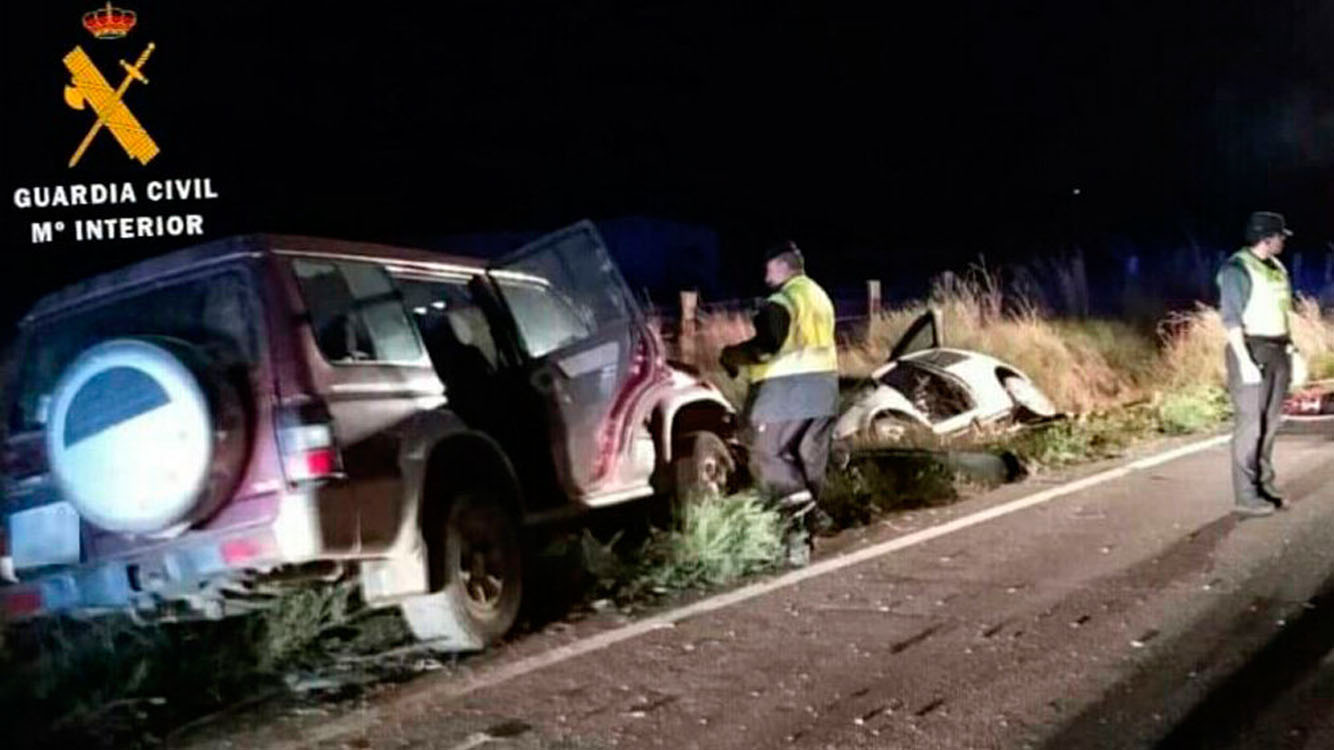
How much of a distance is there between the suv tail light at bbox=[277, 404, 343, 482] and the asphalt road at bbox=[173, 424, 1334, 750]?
856 millimetres

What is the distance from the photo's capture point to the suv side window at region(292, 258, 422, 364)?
Result: 6.38 metres

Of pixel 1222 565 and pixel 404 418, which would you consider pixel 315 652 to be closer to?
pixel 404 418

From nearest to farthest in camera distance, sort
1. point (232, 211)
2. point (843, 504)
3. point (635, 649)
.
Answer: point (635, 649) → point (843, 504) → point (232, 211)

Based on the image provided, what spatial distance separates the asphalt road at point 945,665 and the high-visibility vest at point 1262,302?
4.08 ft

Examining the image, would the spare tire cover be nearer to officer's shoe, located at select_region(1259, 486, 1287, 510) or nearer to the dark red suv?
the dark red suv

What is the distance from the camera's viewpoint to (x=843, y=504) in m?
9.75

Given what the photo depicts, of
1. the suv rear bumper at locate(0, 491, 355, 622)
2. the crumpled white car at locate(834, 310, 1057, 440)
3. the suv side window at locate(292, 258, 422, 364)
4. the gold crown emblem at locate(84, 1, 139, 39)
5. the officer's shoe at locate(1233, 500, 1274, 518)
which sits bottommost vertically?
the officer's shoe at locate(1233, 500, 1274, 518)

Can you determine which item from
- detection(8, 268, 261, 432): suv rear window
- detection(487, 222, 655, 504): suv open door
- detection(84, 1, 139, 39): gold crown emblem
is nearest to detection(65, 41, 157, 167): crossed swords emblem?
detection(84, 1, 139, 39): gold crown emblem

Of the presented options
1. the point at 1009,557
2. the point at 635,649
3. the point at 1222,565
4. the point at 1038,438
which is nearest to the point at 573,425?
the point at 635,649

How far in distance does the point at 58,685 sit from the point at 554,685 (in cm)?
190

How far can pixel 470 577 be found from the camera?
6730 millimetres

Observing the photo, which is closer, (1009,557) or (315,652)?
(315,652)

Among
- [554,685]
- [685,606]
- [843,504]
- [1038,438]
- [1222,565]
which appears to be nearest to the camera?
[554,685]

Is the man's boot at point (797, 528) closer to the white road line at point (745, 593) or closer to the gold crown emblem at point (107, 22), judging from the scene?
the white road line at point (745, 593)
